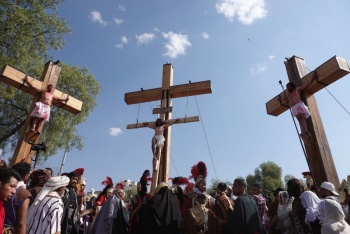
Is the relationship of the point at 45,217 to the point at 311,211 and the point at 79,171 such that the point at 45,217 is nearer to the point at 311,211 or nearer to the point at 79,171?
the point at 79,171

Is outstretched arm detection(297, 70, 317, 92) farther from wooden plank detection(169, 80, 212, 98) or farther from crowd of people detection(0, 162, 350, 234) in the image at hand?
crowd of people detection(0, 162, 350, 234)

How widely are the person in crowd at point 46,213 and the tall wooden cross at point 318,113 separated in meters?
5.27

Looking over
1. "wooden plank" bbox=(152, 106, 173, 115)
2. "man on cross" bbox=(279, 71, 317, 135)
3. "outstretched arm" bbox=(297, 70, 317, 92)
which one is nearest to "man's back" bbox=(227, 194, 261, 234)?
"man on cross" bbox=(279, 71, 317, 135)

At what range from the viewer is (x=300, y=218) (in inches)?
161

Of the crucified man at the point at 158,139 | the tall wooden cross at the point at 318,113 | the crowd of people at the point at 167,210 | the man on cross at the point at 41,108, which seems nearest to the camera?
the crowd of people at the point at 167,210

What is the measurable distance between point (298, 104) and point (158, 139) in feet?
12.0

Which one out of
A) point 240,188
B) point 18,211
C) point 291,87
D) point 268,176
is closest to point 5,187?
point 18,211

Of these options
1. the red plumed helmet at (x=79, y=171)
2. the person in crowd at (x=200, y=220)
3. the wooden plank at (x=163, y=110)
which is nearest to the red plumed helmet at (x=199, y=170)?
the person in crowd at (x=200, y=220)

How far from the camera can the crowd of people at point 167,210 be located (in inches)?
129

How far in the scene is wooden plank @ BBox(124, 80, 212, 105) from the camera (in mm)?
8367

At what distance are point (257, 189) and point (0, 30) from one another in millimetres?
11687

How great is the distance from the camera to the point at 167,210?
4707 millimetres

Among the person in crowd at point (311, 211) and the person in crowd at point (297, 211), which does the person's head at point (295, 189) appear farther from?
the person in crowd at point (311, 211)

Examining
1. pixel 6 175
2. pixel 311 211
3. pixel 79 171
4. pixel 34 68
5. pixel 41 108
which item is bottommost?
pixel 311 211
